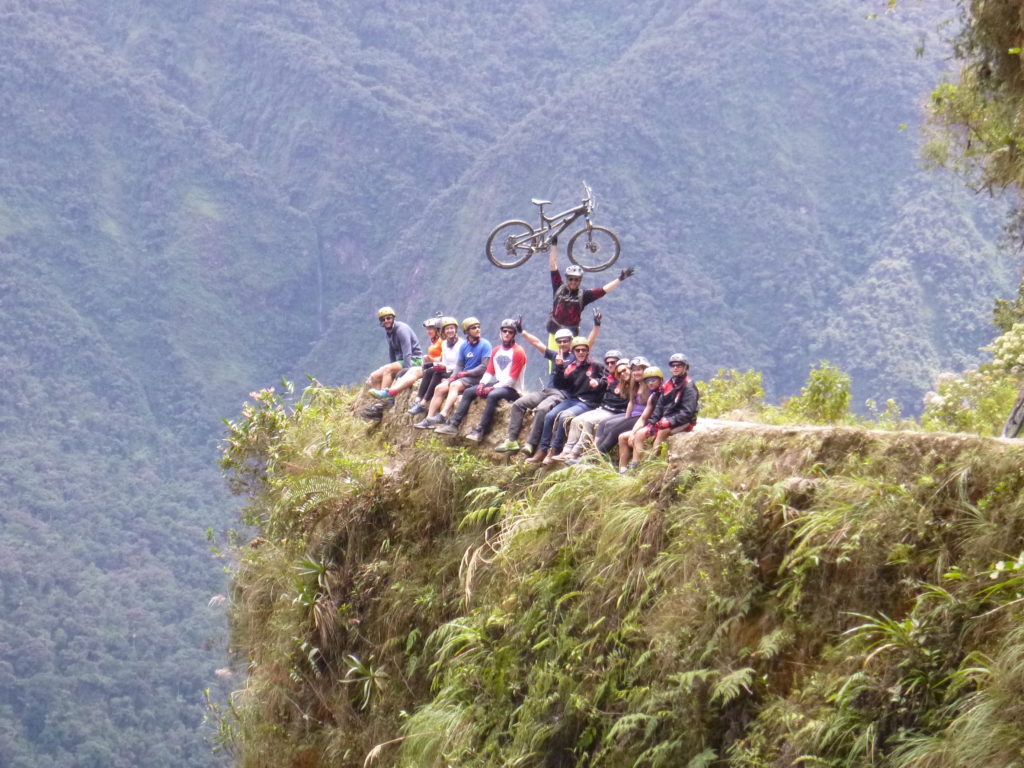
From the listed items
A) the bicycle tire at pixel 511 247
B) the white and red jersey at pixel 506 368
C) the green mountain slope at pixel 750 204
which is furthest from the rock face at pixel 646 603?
the green mountain slope at pixel 750 204

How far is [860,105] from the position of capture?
350ft

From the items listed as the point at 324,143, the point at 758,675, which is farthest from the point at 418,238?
the point at 758,675

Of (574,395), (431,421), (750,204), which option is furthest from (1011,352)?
(750,204)

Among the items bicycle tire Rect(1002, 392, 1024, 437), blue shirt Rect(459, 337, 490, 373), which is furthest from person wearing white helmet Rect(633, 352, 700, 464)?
blue shirt Rect(459, 337, 490, 373)

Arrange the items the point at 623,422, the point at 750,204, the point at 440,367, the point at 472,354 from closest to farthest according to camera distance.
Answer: the point at 623,422 < the point at 472,354 < the point at 440,367 < the point at 750,204

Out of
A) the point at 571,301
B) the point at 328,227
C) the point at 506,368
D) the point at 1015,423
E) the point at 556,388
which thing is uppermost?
the point at 328,227

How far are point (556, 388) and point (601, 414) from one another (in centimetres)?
87

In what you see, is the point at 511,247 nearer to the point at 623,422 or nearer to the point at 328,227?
the point at 623,422

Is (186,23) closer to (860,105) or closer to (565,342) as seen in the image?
(860,105)

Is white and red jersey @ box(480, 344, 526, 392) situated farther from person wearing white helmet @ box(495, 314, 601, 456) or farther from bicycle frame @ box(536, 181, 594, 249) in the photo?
bicycle frame @ box(536, 181, 594, 249)

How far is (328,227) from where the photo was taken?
5207 inches

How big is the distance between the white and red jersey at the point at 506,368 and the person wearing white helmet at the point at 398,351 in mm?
2223

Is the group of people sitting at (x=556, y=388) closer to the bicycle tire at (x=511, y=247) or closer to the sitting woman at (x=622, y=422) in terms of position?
the sitting woman at (x=622, y=422)

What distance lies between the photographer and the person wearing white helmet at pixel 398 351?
16.4m
